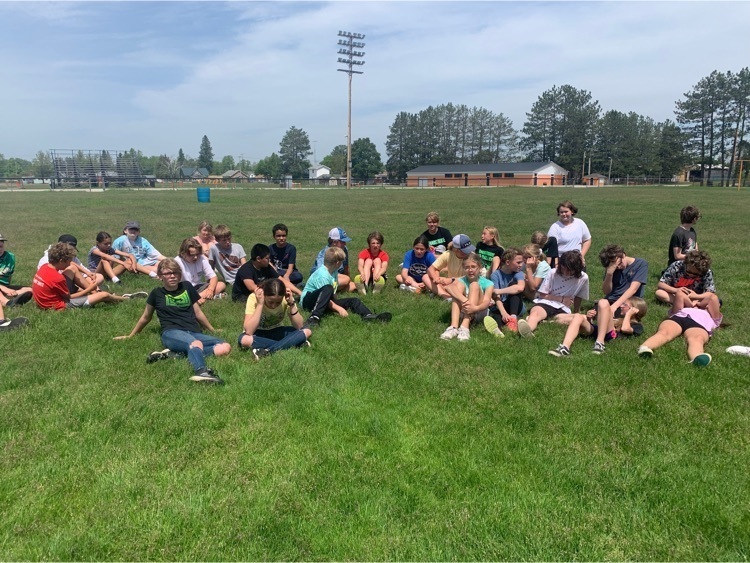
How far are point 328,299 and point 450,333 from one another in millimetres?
1904

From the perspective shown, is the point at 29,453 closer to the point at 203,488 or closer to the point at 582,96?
the point at 203,488

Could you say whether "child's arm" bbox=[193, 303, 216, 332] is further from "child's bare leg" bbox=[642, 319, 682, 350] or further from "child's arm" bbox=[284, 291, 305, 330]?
"child's bare leg" bbox=[642, 319, 682, 350]

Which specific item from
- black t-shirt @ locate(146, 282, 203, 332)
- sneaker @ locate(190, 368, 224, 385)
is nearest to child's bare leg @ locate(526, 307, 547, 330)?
sneaker @ locate(190, 368, 224, 385)

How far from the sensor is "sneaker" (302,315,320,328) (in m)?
7.32

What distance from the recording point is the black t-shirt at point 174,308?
20.7 feet

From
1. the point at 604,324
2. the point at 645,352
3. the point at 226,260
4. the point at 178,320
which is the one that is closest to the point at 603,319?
the point at 604,324

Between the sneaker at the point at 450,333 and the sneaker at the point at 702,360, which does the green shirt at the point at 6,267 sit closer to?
the sneaker at the point at 450,333

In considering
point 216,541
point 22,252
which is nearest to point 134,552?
point 216,541

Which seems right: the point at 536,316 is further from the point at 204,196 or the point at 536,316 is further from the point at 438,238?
the point at 204,196

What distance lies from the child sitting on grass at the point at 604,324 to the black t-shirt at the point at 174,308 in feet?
14.3

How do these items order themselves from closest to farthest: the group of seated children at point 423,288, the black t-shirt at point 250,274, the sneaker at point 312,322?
1. the group of seated children at point 423,288
2. the sneaker at point 312,322
3. the black t-shirt at point 250,274

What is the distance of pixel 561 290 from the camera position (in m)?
7.33

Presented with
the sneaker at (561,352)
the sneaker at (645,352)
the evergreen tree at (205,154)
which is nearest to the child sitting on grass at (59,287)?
the sneaker at (561,352)

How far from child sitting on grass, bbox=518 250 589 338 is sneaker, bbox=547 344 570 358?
0.73m
